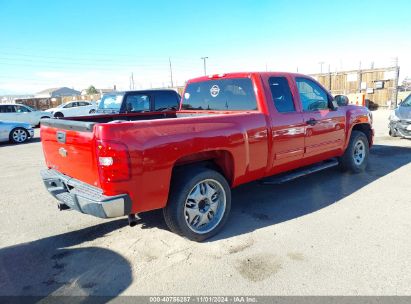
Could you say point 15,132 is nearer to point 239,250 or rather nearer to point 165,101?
point 165,101

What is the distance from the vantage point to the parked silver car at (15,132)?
40.8ft

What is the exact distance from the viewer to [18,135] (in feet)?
41.9

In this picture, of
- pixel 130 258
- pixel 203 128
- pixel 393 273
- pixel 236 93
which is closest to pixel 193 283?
pixel 130 258

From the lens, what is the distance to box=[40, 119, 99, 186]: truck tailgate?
299 centimetres

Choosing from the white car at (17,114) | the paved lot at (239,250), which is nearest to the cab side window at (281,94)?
the paved lot at (239,250)

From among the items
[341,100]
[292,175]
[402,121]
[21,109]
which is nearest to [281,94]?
[292,175]

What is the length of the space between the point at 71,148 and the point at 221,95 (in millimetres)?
2303

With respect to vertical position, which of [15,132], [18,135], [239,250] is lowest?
[239,250]

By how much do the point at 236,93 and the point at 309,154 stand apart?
1521mm

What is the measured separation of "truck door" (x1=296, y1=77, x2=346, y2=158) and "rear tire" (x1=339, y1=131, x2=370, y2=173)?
1.62ft

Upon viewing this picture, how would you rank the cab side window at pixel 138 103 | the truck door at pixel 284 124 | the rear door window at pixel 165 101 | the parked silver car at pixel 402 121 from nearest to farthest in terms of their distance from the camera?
1. the truck door at pixel 284 124
2. the parked silver car at pixel 402 121
3. the cab side window at pixel 138 103
4. the rear door window at pixel 165 101

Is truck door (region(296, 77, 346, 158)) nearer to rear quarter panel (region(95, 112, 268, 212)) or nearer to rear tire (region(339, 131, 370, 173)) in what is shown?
A: rear tire (region(339, 131, 370, 173))

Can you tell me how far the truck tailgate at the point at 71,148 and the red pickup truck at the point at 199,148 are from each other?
11mm

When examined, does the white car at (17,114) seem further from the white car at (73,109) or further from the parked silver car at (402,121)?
the parked silver car at (402,121)
